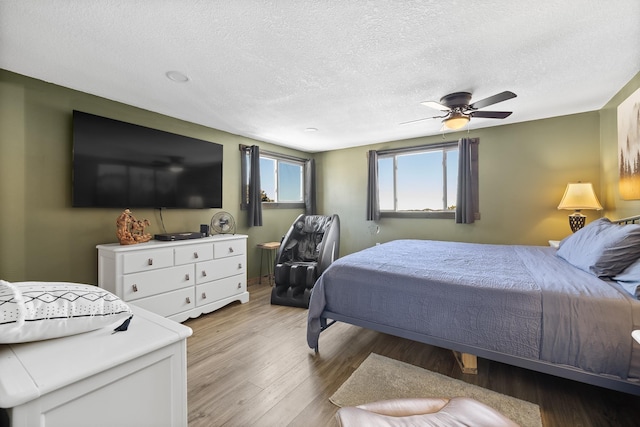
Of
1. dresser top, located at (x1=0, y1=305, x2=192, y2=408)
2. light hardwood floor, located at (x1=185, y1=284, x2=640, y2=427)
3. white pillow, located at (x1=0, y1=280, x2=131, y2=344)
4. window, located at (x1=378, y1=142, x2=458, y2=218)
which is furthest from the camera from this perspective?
window, located at (x1=378, y1=142, x2=458, y2=218)

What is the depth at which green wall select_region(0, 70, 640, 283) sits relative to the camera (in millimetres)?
2434

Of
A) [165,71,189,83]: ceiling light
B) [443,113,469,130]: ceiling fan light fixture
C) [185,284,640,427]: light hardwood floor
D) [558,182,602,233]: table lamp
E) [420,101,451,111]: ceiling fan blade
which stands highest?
[165,71,189,83]: ceiling light

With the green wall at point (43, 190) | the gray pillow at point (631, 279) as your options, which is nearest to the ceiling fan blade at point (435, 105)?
the gray pillow at point (631, 279)

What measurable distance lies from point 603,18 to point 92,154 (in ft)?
14.1

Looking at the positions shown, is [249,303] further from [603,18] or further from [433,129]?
[603,18]

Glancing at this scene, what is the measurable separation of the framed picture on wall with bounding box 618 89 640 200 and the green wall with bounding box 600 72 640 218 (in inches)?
5.4

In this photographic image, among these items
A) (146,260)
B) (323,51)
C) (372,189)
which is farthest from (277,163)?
(323,51)

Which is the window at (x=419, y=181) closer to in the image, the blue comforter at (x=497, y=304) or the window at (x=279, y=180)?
the window at (x=279, y=180)

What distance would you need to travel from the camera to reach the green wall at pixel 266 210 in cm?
243

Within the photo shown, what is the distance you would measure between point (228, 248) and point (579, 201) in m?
4.26

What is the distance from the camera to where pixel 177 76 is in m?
2.47

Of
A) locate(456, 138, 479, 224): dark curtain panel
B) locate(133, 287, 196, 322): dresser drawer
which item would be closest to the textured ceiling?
locate(456, 138, 479, 224): dark curtain panel

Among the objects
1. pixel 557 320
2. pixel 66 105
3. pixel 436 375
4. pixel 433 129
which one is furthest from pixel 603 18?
pixel 66 105

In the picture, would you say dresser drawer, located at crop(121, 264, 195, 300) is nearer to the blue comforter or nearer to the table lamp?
the blue comforter
